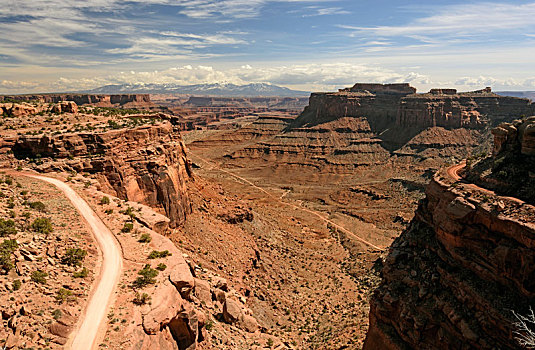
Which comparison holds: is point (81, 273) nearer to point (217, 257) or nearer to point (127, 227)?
point (127, 227)

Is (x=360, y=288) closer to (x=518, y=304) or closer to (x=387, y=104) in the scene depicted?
(x=518, y=304)

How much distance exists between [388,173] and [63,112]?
8381cm

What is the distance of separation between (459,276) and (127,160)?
28.0 meters

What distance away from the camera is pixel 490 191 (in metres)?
22.0

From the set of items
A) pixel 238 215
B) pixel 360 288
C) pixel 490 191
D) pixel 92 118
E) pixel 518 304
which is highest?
pixel 92 118

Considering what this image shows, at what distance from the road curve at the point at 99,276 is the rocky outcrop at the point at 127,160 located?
2.94m

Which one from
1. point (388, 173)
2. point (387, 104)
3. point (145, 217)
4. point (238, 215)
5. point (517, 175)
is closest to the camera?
point (517, 175)

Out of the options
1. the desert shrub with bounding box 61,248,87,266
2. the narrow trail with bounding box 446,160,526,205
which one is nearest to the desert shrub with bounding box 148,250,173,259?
the desert shrub with bounding box 61,248,87,266

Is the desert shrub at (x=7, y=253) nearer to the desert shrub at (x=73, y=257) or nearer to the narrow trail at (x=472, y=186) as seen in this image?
the desert shrub at (x=73, y=257)

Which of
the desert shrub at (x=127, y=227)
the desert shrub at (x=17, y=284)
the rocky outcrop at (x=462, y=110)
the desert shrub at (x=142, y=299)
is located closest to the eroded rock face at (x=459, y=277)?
the desert shrub at (x=142, y=299)

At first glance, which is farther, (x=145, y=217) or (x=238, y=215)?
(x=238, y=215)

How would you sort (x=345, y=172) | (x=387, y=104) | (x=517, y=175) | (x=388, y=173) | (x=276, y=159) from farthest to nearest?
(x=387, y=104)
(x=276, y=159)
(x=345, y=172)
(x=388, y=173)
(x=517, y=175)

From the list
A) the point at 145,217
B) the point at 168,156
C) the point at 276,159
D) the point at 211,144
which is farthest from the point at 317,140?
the point at 145,217

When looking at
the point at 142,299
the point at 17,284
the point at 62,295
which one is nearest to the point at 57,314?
the point at 62,295
